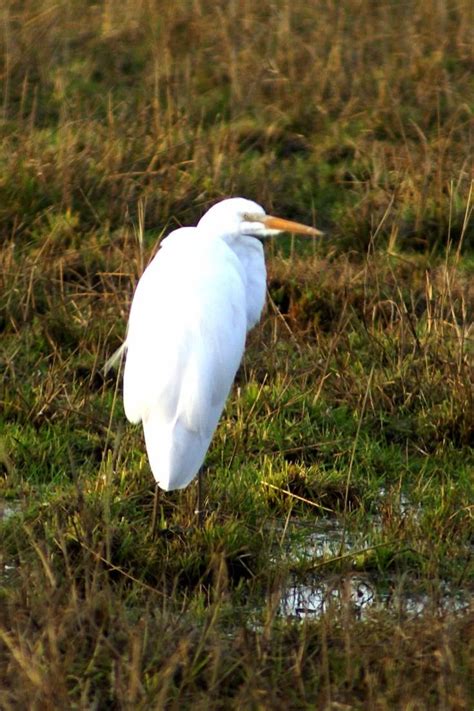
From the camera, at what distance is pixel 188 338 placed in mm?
3531

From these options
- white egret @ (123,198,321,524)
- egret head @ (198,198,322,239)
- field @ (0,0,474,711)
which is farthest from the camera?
egret head @ (198,198,322,239)

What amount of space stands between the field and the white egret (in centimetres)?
15

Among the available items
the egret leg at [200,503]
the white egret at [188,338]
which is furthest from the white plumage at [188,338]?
the egret leg at [200,503]

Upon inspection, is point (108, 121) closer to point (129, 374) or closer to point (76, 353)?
point (76, 353)

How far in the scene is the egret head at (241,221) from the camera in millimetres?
3918

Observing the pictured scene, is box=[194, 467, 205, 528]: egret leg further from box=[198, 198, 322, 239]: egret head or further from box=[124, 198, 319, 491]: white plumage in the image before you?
box=[198, 198, 322, 239]: egret head

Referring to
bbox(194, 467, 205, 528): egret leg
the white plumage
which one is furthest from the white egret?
bbox(194, 467, 205, 528): egret leg

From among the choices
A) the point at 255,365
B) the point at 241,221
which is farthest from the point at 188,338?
the point at 255,365

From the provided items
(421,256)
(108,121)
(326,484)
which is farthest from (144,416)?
(108,121)

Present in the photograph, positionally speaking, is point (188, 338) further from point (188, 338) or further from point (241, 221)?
point (241, 221)

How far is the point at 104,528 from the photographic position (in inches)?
129

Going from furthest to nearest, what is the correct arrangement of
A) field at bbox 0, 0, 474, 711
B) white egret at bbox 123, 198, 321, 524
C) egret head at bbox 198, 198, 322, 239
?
egret head at bbox 198, 198, 322, 239
white egret at bbox 123, 198, 321, 524
field at bbox 0, 0, 474, 711

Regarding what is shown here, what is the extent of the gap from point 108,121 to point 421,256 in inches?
62.1

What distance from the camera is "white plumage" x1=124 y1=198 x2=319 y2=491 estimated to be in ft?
11.2
